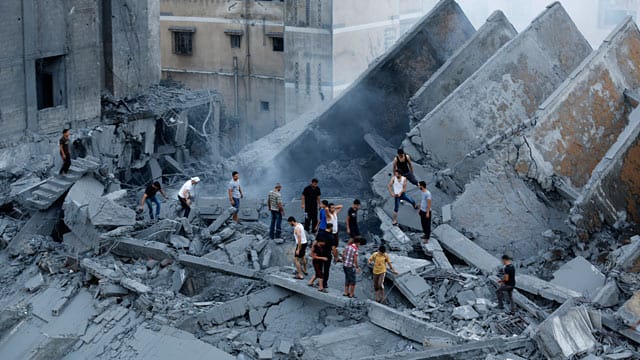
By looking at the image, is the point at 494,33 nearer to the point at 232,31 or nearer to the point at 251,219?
the point at 251,219

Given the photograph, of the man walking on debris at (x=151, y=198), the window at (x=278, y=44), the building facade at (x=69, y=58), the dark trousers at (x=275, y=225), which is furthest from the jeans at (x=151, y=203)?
the window at (x=278, y=44)

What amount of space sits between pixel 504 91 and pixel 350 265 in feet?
21.2

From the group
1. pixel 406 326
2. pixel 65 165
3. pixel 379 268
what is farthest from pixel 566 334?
pixel 65 165

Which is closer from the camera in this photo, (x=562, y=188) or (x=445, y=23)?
(x=562, y=188)

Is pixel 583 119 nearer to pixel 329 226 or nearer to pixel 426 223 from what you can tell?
pixel 426 223

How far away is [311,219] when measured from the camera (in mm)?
16000

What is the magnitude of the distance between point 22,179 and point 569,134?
9407mm

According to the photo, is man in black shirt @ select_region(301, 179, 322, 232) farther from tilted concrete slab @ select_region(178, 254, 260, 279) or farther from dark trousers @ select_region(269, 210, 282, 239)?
tilted concrete slab @ select_region(178, 254, 260, 279)

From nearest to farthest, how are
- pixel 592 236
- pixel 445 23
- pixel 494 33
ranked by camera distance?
1. pixel 592 236
2. pixel 494 33
3. pixel 445 23

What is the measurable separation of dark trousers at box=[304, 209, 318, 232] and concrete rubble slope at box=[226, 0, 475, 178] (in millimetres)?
4324

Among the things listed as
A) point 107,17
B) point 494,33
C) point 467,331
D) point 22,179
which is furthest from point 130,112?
point 467,331

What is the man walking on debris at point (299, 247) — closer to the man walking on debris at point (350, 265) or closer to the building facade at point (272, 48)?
the man walking on debris at point (350, 265)

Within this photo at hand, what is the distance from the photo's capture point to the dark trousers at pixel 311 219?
52.2 feet

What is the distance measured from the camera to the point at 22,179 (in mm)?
17922
